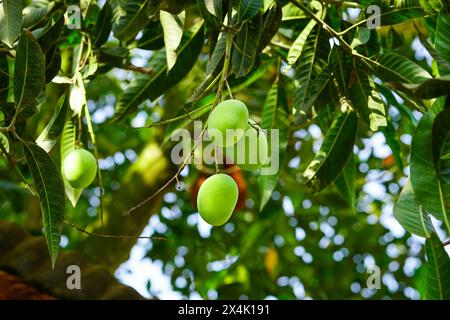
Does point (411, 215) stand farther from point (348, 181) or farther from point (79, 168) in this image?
point (348, 181)

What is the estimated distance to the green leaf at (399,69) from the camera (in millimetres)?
1028

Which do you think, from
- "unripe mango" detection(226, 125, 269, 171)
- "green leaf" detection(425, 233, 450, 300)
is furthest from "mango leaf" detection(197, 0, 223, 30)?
"green leaf" detection(425, 233, 450, 300)

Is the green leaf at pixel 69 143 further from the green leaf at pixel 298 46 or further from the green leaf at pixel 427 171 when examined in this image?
the green leaf at pixel 427 171

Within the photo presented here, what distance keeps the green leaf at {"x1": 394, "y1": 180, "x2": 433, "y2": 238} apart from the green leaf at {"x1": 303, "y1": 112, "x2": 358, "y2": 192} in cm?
27

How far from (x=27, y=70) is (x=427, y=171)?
19.5 inches

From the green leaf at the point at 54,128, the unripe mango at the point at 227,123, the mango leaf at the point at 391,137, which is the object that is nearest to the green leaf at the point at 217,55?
the unripe mango at the point at 227,123

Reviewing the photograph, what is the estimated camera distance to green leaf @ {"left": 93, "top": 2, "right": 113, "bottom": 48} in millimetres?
1255

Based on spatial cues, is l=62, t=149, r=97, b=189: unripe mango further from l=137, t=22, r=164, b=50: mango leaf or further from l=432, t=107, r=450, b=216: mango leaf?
l=432, t=107, r=450, b=216: mango leaf

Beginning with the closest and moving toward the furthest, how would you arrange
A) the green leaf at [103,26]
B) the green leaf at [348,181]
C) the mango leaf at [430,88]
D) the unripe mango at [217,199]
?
the mango leaf at [430,88], the unripe mango at [217,199], the green leaf at [103,26], the green leaf at [348,181]

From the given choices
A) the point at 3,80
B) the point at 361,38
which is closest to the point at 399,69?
the point at 361,38

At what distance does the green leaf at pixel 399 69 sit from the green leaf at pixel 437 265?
1.09 feet

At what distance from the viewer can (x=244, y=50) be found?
40.3 inches
